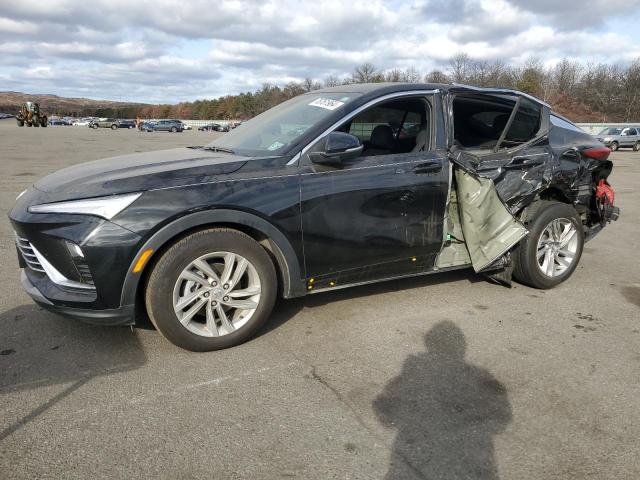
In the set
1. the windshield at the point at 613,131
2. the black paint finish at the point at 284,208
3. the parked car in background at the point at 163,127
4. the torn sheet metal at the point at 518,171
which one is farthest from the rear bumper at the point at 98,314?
the parked car in background at the point at 163,127

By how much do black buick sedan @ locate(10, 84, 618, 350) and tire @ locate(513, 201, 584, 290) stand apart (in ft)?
0.05

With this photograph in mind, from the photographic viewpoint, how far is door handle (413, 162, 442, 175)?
3838 millimetres

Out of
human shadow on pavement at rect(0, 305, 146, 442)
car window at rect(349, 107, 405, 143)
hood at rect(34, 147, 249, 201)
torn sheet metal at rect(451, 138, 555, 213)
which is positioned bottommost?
human shadow on pavement at rect(0, 305, 146, 442)

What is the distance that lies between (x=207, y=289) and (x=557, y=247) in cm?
339

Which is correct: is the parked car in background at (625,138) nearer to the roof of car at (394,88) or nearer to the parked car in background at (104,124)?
the roof of car at (394,88)

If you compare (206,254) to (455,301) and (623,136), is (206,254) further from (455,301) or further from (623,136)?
(623,136)

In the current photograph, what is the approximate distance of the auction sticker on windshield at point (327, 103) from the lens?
12.5ft

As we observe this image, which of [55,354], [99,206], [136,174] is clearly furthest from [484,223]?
[55,354]

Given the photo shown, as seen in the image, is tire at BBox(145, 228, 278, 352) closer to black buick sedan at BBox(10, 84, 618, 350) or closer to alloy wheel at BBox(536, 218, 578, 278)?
black buick sedan at BBox(10, 84, 618, 350)

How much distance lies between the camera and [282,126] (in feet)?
13.0

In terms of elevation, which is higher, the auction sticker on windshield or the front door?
the auction sticker on windshield

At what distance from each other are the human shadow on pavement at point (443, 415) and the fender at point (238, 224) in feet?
3.23

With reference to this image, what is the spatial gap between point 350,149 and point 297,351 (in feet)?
4.76

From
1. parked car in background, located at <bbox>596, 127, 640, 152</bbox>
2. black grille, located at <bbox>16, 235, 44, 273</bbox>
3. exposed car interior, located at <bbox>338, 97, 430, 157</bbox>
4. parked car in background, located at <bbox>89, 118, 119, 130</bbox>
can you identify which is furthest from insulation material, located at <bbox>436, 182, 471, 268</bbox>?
parked car in background, located at <bbox>89, 118, 119, 130</bbox>
